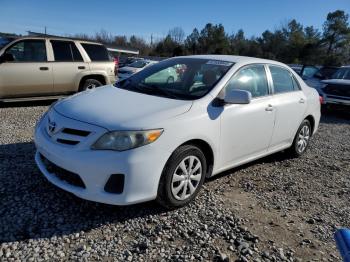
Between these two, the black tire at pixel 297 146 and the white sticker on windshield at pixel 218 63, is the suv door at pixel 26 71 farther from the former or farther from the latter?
the black tire at pixel 297 146

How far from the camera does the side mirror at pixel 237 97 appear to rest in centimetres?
414

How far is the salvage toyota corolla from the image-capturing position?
3391 millimetres

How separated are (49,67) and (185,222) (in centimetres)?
658

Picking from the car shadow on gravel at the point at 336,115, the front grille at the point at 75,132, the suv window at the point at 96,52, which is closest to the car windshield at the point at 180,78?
the front grille at the point at 75,132

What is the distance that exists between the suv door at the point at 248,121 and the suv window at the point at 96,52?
5877mm

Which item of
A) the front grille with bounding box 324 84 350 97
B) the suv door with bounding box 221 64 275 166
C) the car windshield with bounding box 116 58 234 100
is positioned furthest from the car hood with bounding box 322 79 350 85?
the car windshield with bounding box 116 58 234 100

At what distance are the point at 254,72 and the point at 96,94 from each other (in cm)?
209

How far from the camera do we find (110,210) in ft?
12.4

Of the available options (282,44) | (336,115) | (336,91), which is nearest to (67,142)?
(336,91)

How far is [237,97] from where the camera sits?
414cm

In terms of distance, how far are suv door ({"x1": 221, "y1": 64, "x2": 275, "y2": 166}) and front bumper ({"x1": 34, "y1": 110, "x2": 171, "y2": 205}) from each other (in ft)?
3.50

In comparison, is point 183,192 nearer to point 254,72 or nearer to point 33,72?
point 254,72

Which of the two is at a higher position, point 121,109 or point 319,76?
point 121,109

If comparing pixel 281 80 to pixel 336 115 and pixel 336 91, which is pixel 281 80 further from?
pixel 336 115
